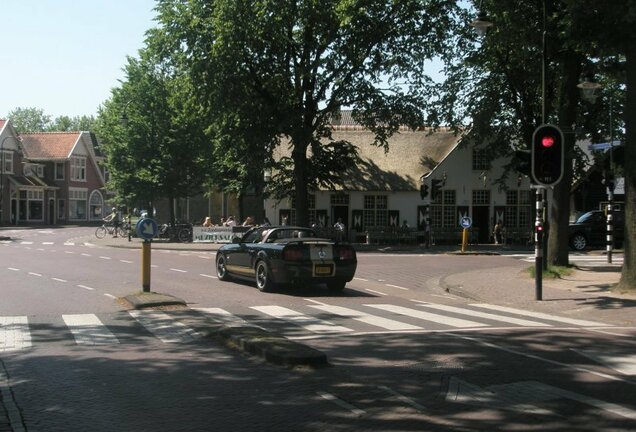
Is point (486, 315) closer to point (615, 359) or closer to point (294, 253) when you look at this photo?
point (615, 359)

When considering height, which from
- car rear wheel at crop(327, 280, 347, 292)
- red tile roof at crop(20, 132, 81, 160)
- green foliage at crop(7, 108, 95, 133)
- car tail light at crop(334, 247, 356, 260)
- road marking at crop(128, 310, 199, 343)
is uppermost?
green foliage at crop(7, 108, 95, 133)

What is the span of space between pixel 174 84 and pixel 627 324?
27516 mm

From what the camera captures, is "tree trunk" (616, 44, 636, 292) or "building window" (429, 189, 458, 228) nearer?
"tree trunk" (616, 44, 636, 292)

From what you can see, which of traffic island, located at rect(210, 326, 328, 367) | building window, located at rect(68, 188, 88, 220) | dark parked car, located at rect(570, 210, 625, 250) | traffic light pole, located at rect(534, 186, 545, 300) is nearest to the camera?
traffic island, located at rect(210, 326, 328, 367)

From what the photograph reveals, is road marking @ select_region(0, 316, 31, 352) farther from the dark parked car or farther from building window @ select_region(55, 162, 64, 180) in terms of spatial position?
building window @ select_region(55, 162, 64, 180)

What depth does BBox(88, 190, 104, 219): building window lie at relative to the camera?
266 ft

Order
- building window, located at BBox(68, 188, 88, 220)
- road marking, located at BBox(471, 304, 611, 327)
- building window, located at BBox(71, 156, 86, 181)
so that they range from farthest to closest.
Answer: building window, located at BBox(71, 156, 86, 181), building window, located at BBox(68, 188, 88, 220), road marking, located at BBox(471, 304, 611, 327)

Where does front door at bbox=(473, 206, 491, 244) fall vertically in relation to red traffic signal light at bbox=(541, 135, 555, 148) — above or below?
below

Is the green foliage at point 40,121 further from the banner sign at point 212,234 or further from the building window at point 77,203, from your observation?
the banner sign at point 212,234

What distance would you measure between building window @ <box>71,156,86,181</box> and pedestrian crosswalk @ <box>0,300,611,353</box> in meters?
69.6

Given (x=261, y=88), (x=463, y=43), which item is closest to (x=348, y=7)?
(x=463, y=43)

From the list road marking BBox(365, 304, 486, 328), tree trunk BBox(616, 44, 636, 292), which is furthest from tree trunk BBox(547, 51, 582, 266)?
road marking BBox(365, 304, 486, 328)

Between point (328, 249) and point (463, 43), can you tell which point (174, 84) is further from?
point (328, 249)

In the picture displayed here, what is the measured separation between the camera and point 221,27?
2992cm
